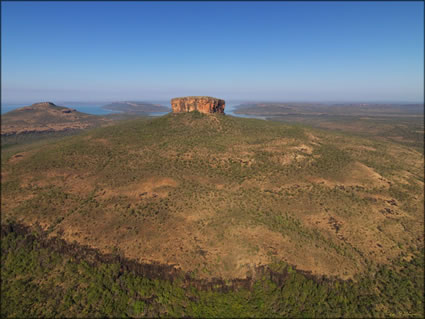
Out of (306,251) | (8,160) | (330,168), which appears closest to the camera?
(8,160)

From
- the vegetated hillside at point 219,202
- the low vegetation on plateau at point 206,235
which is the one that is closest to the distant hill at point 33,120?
the low vegetation on plateau at point 206,235

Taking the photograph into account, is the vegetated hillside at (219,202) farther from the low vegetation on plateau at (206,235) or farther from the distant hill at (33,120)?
the distant hill at (33,120)

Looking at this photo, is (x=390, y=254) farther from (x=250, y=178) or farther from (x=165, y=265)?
(x=165, y=265)

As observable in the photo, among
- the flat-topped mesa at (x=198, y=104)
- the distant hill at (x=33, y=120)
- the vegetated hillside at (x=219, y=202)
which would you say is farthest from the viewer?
the flat-topped mesa at (x=198, y=104)

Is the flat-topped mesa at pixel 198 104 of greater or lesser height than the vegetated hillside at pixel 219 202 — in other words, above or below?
above

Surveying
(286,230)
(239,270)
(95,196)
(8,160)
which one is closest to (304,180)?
(286,230)

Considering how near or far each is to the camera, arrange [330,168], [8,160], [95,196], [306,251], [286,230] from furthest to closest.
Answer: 1. [330,168]
2. [95,196]
3. [286,230]
4. [306,251]
5. [8,160]

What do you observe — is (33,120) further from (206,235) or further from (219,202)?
(219,202)
